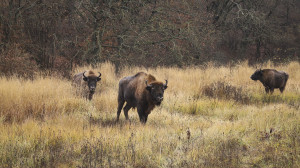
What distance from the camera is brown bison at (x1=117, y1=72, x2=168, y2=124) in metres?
6.03

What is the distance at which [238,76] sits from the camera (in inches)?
527

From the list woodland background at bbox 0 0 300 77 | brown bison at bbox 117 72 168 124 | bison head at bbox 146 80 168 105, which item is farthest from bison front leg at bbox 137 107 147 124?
woodland background at bbox 0 0 300 77

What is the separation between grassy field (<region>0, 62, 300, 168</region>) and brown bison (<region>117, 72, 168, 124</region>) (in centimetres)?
39

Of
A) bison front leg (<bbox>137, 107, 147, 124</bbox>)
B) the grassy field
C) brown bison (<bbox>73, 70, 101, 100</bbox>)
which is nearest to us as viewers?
the grassy field

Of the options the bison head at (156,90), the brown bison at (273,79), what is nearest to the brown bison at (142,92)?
the bison head at (156,90)

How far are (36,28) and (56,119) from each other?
7891mm

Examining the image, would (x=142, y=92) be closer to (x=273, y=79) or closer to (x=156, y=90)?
(x=156, y=90)

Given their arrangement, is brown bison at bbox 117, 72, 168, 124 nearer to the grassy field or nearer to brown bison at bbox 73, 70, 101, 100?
the grassy field

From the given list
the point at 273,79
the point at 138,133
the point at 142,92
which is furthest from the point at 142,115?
the point at 273,79

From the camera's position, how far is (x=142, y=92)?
257 inches

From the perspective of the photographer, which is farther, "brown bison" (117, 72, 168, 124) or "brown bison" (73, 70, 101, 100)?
"brown bison" (73, 70, 101, 100)

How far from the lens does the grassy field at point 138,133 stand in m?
4.46

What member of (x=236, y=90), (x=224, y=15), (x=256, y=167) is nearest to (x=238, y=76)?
(x=236, y=90)

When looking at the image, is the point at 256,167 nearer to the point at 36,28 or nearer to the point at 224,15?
the point at 36,28
